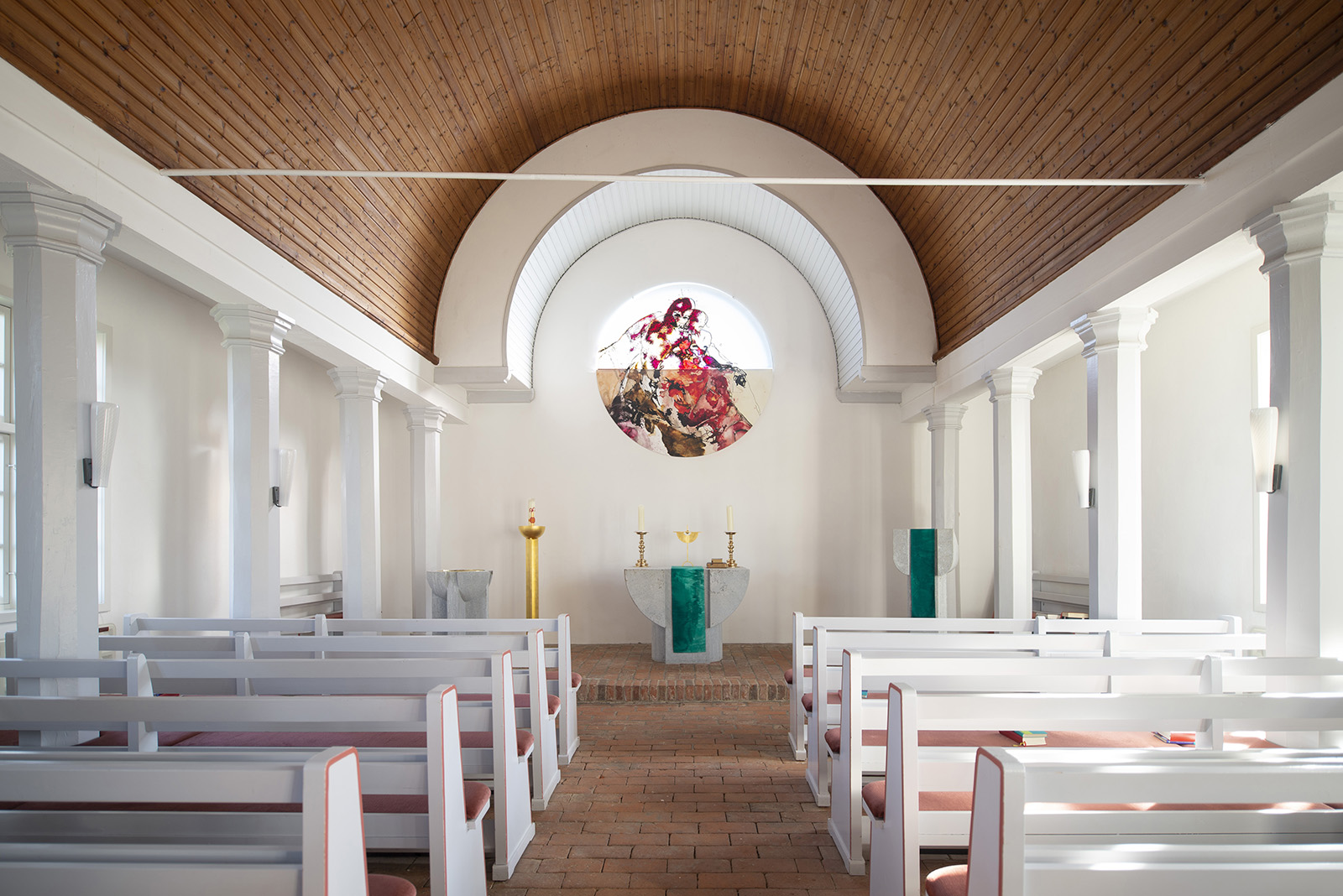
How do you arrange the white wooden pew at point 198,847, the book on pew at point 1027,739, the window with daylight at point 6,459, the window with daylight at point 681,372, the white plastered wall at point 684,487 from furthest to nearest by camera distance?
the window with daylight at point 681,372 → the white plastered wall at point 684,487 → the window with daylight at point 6,459 → the book on pew at point 1027,739 → the white wooden pew at point 198,847

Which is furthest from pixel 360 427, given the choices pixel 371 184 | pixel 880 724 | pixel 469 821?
pixel 880 724

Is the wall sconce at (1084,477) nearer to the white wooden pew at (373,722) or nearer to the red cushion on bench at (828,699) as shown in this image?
the red cushion on bench at (828,699)

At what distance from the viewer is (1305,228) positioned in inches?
144

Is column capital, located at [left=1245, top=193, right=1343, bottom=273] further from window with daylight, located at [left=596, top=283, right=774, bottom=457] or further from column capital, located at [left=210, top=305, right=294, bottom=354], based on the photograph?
window with daylight, located at [left=596, top=283, right=774, bottom=457]

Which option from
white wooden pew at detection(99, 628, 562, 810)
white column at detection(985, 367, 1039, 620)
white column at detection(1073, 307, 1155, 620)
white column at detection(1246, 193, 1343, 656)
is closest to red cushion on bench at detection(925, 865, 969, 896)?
white wooden pew at detection(99, 628, 562, 810)

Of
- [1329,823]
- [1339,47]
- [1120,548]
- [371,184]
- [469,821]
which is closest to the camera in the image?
[1329,823]

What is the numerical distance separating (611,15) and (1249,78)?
4.55 metres

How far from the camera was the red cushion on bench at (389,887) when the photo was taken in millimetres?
2285

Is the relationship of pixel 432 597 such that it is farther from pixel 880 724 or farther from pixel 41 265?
pixel 880 724

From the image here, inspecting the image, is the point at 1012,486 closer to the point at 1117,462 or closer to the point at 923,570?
the point at 923,570

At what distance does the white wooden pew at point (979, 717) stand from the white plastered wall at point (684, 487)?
23.3 ft

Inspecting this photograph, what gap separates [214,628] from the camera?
498 cm

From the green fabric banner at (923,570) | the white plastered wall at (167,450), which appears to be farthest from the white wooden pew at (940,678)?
the green fabric banner at (923,570)

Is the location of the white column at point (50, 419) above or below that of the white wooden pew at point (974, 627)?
above
